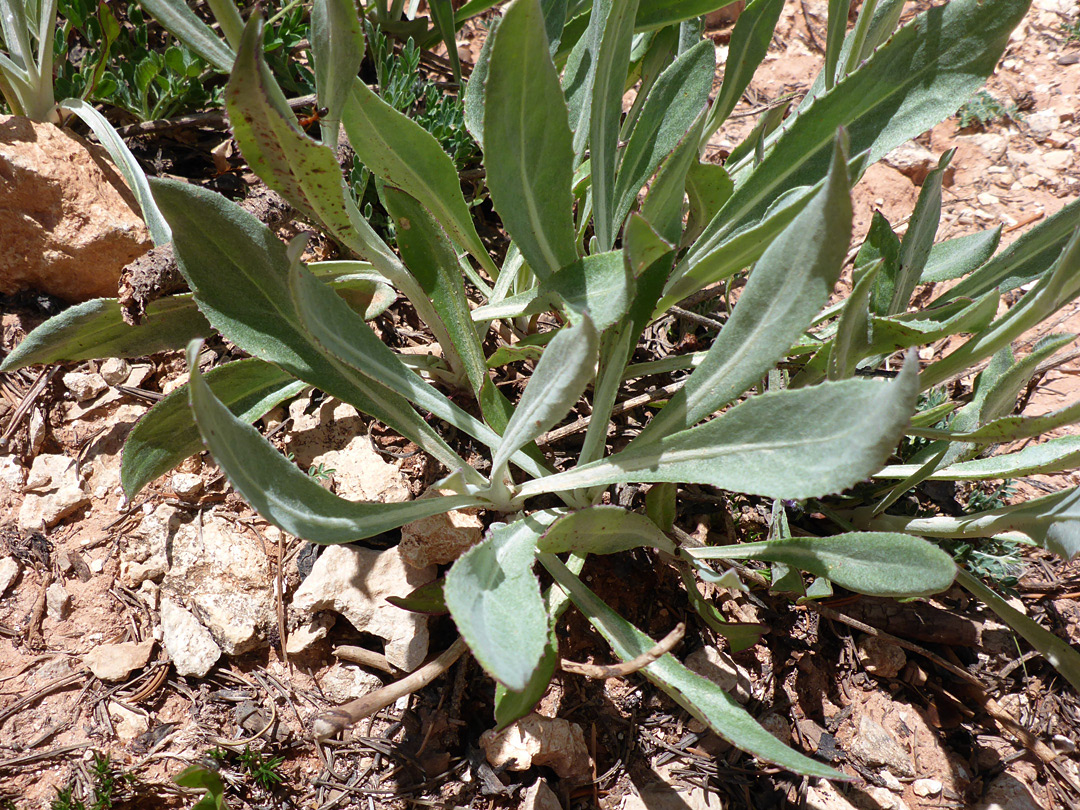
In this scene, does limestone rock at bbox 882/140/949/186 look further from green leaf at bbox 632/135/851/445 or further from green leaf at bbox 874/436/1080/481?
green leaf at bbox 632/135/851/445

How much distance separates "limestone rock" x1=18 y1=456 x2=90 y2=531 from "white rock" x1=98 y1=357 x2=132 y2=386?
0.77ft

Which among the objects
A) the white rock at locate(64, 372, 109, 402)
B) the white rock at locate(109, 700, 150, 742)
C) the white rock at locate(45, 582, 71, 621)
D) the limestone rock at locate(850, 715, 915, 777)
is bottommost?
the limestone rock at locate(850, 715, 915, 777)

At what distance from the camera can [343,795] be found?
4.48ft

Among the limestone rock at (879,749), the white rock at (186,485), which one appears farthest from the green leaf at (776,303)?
the white rock at (186,485)

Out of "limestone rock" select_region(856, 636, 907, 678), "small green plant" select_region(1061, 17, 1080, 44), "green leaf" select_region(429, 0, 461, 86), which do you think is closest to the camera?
"limestone rock" select_region(856, 636, 907, 678)

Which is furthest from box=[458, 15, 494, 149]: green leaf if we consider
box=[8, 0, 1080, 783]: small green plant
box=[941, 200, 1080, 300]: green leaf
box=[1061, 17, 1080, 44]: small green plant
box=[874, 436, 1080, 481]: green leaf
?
box=[1061, 17, 1080, 44]: small green plant

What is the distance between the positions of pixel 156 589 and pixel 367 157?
3.60ft

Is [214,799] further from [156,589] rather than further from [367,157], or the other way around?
[367,157]

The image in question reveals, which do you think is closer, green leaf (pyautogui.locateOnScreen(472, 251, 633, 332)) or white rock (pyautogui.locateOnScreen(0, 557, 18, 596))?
green leaf (pyautogui.locateOnScreen(472, 251, 633, 332))

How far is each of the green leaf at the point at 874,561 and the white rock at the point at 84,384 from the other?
68.3 inches

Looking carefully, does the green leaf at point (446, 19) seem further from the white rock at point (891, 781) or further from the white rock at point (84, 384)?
the white rock at point (891, 781)

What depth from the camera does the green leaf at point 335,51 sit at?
3.52ft

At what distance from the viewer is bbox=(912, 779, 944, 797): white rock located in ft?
4.83

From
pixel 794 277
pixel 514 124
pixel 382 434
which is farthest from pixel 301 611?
pixel 794 277
